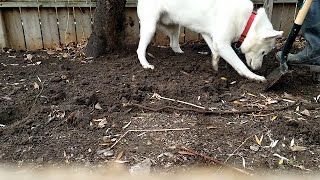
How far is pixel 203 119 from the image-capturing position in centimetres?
293

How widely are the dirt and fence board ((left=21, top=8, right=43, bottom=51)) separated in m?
0.64

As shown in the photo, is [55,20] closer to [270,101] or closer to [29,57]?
[29,57]

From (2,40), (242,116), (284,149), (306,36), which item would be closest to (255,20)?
(306,36)

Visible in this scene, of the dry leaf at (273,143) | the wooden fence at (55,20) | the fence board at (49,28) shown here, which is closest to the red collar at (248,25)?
the wooden fence at (55,20)

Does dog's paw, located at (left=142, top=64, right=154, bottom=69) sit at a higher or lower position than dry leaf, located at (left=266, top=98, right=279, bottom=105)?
higher

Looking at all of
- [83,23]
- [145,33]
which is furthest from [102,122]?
[83,23]

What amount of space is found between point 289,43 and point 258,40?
286mm

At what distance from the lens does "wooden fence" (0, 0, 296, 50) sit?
458 cm

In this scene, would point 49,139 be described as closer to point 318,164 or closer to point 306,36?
point 318,164

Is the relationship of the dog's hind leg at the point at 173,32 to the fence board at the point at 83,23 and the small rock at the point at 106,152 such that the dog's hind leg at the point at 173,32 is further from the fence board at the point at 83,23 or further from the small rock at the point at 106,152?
the small rock at the point at 106,152

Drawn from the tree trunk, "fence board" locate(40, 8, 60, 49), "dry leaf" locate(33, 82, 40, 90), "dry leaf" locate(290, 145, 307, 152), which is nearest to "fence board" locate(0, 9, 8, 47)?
"fence board" locate(40, 8, 60, 49)

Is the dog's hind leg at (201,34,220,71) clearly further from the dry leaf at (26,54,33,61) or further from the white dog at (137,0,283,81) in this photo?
the dry leaf at (26,54,33,61)

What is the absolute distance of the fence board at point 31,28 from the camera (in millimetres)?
4613

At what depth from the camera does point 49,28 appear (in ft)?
15.5
